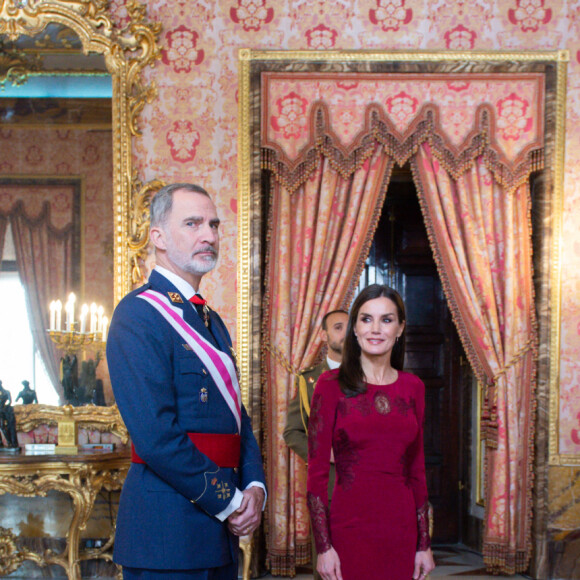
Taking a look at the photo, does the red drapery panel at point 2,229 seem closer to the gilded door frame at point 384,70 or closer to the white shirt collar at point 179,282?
the gilded door frame at point 384,70

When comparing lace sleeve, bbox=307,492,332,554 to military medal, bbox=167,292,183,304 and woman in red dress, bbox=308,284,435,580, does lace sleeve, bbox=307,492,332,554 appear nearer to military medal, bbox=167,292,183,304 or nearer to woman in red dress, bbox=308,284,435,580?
woman in red dress, bbox=308,284,435,580

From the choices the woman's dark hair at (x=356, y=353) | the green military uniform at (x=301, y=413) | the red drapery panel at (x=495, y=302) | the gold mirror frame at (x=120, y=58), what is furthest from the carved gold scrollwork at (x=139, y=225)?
the woman's dark hair at (x=356, y=353)

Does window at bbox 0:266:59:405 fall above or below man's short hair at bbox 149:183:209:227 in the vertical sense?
below

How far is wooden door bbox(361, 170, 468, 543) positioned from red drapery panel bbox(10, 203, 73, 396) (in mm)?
2470

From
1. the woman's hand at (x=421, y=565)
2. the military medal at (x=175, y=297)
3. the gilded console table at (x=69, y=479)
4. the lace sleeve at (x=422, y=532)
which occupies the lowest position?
the gilded console table at (x=69, y=479)

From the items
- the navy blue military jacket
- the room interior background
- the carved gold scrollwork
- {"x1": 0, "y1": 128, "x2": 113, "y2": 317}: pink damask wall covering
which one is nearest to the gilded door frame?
the room interior background

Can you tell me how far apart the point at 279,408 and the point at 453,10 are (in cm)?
253

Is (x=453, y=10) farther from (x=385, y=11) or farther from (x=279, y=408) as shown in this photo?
(x=279, y=408)

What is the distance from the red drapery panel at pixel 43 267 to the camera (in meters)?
4.01

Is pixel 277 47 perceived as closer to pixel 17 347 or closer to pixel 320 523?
pixel 17 347

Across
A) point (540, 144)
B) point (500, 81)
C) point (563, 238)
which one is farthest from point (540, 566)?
point (500, 81)

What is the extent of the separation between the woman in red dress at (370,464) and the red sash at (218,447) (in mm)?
349

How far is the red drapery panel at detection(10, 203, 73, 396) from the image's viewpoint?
401cm

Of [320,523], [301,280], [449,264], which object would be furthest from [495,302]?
[320,523]
